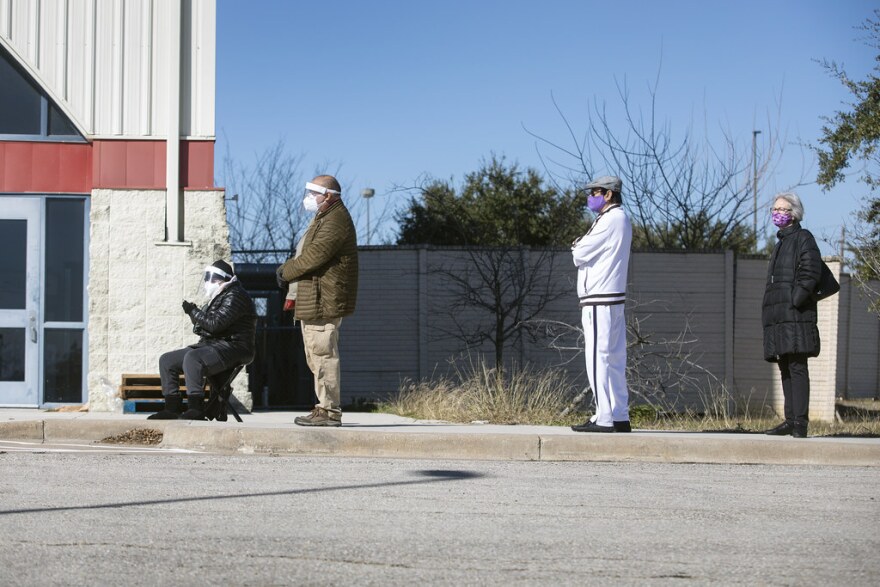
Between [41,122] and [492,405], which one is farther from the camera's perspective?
[41,122]

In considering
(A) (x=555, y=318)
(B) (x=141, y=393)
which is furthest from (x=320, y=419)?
(A) (x=555, y=318)

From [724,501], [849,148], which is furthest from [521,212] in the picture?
[724,501]

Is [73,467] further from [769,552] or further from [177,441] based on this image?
[769,552]

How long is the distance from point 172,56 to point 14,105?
1.89 metres

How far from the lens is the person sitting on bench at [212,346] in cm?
900

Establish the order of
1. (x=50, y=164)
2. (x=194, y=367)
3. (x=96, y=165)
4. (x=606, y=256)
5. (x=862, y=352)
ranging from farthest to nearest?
(x=862, y=352), (x=50, y=164), (x=96, y=165), (x=194, y=367), (x=606, y=256)

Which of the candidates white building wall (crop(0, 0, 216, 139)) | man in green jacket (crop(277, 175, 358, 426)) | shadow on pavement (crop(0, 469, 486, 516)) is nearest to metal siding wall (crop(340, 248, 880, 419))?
white building wall (crop(0, 0, 216, 139))

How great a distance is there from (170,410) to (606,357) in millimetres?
3491

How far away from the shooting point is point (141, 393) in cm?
1159

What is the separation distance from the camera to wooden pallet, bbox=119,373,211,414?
11.5 metres

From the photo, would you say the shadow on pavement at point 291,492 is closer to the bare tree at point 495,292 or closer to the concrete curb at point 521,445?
the concrete curb at point 521,445

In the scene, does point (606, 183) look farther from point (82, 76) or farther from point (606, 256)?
point (82, 76)

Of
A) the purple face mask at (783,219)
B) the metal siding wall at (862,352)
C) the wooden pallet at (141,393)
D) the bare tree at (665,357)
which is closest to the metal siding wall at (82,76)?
the wooden pallet at (141,393)

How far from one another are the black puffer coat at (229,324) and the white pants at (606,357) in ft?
9.20
